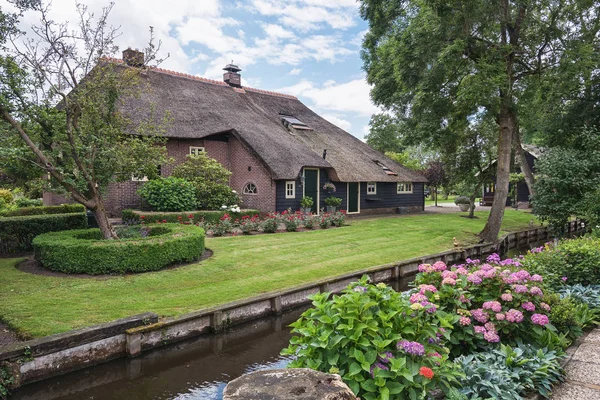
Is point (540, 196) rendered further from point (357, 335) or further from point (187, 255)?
point (357, 335)

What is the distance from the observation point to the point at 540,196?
16.4m

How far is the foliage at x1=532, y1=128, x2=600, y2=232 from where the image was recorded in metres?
14.6

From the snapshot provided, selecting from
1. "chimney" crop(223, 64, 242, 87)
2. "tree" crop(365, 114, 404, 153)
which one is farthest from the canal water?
"tree" crop(365, 114, 404, 153)

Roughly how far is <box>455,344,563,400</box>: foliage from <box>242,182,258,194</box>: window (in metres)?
16.7

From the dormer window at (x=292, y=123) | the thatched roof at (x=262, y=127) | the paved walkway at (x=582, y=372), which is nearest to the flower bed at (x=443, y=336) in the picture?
the paved walkway at (x=582, y=372)

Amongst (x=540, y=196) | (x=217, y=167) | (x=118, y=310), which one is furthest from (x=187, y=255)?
(x=540, y=196)

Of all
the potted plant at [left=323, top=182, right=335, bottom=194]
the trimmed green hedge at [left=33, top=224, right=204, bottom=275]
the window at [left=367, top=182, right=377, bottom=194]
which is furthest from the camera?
the window at [left=367, top=182, right=377, bottom=194]

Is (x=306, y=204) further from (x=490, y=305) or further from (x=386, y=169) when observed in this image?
(x=490, y=305)

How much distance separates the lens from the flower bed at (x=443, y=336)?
338 centimetres

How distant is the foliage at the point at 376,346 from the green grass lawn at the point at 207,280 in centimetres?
465

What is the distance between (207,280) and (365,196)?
1665 centimetres

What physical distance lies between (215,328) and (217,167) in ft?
40.9

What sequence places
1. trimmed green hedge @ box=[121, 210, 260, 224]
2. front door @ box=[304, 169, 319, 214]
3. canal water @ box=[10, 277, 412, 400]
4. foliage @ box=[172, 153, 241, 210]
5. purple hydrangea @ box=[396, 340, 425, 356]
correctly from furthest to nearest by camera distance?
front door @ box=[304, 169, 319, 214] → foliage @ box=[172, 153, 241, 210] → trimmed green hedge @ box=[121, 210, 260, 224] → canal water @ box=[10, 277, 412, 400] → purple hydrangea @ box=[396, 340, 425, 356]

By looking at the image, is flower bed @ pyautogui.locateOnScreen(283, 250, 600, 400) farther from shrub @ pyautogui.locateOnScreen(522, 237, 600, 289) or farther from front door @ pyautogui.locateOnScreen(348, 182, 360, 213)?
front door @ pyautogui.locateOnScreen(348, 182, 360, 213)
